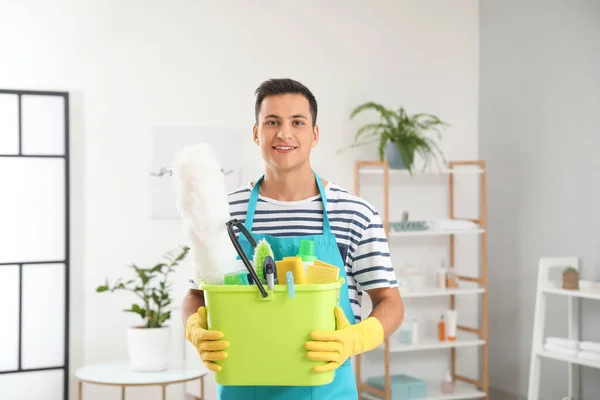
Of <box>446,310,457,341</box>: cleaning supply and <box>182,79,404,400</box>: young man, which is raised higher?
<box>182,79,404,400</box>: young man

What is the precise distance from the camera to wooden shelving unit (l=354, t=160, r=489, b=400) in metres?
4.36

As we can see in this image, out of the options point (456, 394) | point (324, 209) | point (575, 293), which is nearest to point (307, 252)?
point (324, 209)

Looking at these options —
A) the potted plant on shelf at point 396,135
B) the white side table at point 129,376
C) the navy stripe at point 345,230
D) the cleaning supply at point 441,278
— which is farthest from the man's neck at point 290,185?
the cleaning supply at point 441,278

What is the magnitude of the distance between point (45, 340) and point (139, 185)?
0.90 meters

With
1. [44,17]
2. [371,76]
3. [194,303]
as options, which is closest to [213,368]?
[194,303]

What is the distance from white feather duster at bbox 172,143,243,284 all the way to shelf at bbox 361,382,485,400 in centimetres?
316

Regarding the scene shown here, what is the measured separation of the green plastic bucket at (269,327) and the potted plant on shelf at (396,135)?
2935 millimetres

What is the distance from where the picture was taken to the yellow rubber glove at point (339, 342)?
1.50m

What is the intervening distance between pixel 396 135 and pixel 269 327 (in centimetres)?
302

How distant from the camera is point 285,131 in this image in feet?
5.72

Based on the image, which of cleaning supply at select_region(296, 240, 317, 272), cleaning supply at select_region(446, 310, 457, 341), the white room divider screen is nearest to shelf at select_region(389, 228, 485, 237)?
cleaning supply at select_region(446, 310, 457, 341)

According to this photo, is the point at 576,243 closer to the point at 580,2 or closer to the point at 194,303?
the point at 580,2

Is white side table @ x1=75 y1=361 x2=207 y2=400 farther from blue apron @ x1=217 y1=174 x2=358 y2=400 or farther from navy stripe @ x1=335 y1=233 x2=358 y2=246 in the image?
navy stripe @ x1=335 y1=233 x2=358 y2=246

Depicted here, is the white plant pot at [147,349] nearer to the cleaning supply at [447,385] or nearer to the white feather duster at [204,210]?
the cleaning supply at [447,385]
